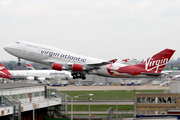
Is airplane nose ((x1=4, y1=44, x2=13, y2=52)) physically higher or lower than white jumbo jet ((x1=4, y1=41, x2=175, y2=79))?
higher

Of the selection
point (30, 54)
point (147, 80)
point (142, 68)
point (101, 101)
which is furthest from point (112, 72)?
point (147, 80)

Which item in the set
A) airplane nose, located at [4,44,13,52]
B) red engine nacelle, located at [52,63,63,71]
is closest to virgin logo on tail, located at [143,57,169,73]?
red engine nacelle, located at [52,63,63,71]

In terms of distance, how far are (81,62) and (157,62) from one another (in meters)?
18.1

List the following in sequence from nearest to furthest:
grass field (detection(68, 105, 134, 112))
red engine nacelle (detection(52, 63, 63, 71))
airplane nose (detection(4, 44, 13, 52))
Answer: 1. red engine nacelle (detection(52, 63, 63, 71))
2. grass field (detection(68, 105, 134, 112))
3. airplane nose (detection(4, 44, 13, 52))

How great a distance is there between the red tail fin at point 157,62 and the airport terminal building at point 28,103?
2184 cm

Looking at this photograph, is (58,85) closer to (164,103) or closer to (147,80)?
(147,80)

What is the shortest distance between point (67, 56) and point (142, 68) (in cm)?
1771

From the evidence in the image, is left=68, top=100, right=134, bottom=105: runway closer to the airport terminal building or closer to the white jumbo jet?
the white jumbo jet

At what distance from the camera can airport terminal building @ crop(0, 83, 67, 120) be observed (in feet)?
158

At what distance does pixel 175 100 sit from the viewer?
63875mm

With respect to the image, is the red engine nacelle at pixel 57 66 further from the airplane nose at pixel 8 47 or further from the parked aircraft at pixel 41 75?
the parked aircraft at pixel 41 75

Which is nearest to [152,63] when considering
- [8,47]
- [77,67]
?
[77,67]

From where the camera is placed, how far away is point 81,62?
2694 inches

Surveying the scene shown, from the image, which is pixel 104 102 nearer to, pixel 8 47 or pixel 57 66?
pixel 57 66
